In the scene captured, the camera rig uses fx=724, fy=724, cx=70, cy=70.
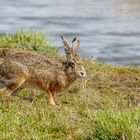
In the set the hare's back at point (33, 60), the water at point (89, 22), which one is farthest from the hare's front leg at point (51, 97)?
the water at point (89, 22)

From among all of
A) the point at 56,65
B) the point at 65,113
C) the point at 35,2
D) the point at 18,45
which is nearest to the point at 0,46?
the point at 18,45

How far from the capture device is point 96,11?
21719 millimetres

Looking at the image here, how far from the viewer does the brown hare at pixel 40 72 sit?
8583mm

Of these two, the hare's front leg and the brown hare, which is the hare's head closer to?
the brown hare

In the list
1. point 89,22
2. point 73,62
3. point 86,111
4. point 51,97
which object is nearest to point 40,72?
point 51,97

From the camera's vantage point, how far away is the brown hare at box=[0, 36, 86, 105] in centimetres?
858

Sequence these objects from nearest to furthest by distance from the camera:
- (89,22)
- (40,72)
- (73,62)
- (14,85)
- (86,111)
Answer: (86,111), (14,85), (40,72), (73,62), (89,22)

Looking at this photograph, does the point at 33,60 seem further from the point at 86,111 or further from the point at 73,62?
the point at 86,111

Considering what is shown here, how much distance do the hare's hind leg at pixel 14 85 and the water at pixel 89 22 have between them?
5804mm

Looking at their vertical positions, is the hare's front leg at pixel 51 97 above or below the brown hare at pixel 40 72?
below

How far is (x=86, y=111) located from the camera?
8203 millimetres

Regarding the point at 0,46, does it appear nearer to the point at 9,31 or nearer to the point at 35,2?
the point at 9,31

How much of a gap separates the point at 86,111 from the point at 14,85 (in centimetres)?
96

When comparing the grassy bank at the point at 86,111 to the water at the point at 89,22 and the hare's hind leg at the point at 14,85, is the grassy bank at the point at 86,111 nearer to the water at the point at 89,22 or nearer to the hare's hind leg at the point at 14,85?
the hare's hind leg at the point at 14,85
